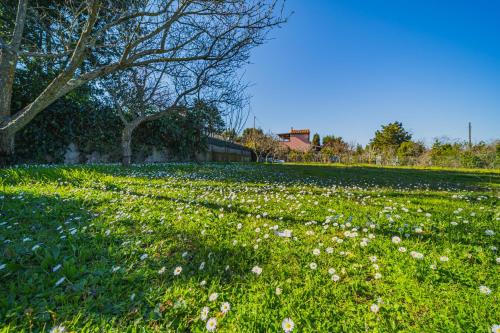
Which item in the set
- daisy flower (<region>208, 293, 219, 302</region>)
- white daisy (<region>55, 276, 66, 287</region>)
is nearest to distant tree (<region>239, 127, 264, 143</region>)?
white daisy (<region>55, 276, 66, 287</region>)

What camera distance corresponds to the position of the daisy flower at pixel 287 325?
115 centimetres

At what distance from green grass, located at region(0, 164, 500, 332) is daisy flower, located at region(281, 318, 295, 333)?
0.06 meters

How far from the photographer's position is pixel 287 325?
1.18m

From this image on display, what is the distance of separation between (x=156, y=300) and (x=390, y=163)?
38539mm

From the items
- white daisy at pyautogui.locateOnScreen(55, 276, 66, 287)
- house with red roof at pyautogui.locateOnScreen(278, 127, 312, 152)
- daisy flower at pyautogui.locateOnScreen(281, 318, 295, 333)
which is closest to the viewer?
daisy flower at pyautogui.locateOnScreen(281, 318, 295, 333)

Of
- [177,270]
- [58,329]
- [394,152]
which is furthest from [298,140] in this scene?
[58,329]

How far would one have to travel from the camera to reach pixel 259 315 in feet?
4.22

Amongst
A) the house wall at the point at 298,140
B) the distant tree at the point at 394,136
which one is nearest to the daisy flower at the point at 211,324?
the distant tree at the point at 394,136

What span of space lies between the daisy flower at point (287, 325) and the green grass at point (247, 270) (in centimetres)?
6

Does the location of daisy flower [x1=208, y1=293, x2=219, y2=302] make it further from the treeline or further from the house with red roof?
the house with red roof

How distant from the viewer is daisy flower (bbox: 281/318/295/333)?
115 cm

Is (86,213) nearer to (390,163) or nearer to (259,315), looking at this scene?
(259,315)

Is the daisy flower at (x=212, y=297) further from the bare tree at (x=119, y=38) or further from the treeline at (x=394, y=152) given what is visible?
the treeline at (x=394, y=152)

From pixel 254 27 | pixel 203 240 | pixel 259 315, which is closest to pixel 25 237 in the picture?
pixel 203 240
